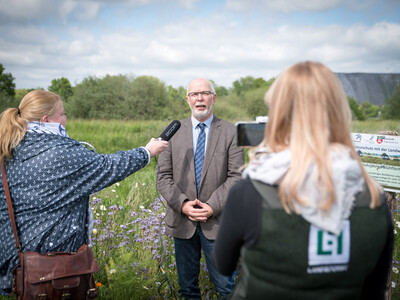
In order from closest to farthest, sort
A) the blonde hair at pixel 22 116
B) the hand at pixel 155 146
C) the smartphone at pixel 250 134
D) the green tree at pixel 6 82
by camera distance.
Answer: the smartphone at pixel 250 134
the blonde hair at pixel 22 116
the hand at pixel 155 146
the green tree at pixel 6 82

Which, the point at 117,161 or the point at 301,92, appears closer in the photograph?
the point at 301,92

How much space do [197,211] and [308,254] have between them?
1.88 m

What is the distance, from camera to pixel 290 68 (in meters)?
1.46

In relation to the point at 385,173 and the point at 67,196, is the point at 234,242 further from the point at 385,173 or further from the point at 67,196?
the point at 385,173

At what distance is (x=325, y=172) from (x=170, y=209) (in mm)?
2361

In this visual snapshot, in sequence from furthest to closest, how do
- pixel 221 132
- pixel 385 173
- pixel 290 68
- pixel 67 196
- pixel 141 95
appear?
pixel 141 95 → pixel 221 132 → pixel 385 173 → pixel 67 196 → pixel 290 68

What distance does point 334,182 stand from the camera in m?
1.31

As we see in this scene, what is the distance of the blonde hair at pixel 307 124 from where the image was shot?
1298mm

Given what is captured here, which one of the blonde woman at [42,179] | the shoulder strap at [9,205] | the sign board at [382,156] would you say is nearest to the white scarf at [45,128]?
the blonde woman at [42,179]

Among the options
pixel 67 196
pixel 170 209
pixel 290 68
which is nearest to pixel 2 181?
pixel 67 196

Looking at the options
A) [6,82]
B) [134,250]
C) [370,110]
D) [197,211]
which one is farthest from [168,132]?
[370,110]

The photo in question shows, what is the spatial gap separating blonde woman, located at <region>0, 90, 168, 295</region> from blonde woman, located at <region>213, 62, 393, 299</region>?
1.32 metres

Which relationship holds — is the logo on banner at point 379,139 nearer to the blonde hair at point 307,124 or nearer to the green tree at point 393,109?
the blonde hair at point 307,124

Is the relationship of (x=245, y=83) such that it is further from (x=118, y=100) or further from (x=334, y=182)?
(x=334, y=182)
